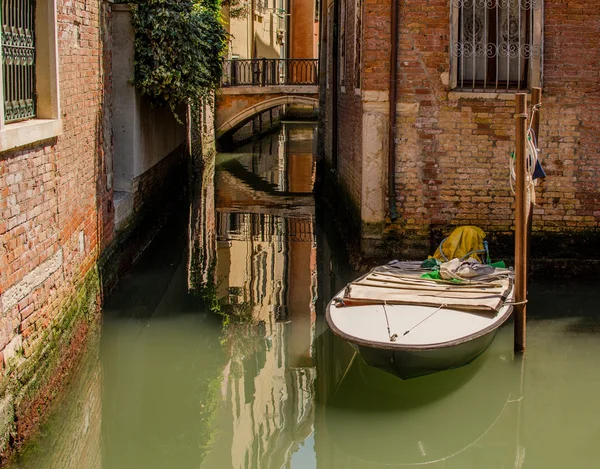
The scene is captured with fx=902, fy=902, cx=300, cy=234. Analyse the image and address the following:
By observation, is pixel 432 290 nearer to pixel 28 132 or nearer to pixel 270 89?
pixel 28 132

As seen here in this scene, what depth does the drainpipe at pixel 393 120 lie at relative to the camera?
28.8ft

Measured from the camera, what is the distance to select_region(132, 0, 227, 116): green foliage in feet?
34.0

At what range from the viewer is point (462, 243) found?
8344 mm

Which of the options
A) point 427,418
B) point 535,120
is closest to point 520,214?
point 427,418

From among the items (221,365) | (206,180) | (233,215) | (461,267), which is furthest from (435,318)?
(206,180)

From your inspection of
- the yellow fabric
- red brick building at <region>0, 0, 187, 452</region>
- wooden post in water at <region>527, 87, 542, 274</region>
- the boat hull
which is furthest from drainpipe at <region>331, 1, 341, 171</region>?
the boat hull

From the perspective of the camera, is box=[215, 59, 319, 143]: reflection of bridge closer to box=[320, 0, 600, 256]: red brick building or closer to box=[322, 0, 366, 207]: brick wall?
box=[322, 0, 366, 207]: brick wall

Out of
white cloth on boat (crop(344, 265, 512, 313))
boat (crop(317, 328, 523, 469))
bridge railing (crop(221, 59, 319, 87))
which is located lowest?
boat (crop(317, 328, 523, 469))

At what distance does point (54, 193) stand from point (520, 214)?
342 centimetres

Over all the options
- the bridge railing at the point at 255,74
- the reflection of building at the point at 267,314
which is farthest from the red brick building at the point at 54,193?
the bridge railing at the point at 255,74

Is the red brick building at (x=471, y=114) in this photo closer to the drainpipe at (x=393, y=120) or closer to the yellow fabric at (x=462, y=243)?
the drainpipe at (x=393, y=120)

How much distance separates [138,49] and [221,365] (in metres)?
4.83

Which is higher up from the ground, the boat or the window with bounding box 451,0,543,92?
the window with bounding box 451,0,543,92

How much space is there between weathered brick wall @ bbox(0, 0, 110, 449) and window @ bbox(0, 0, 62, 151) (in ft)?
0.52
